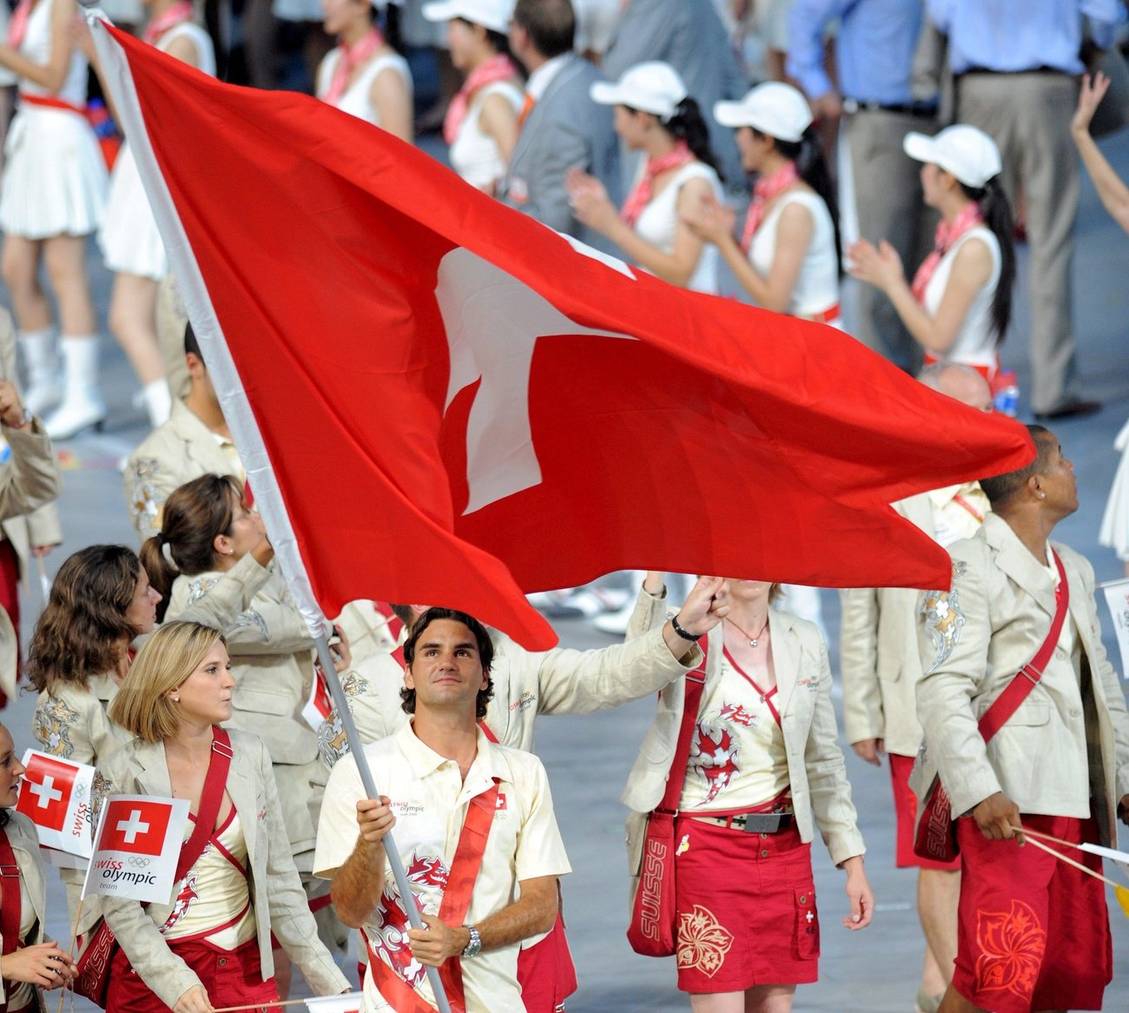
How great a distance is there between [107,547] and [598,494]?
1572mm

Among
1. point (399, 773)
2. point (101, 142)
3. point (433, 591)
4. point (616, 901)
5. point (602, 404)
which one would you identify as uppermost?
point (101, 142)

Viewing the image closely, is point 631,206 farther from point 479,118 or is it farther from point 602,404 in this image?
point 602,404

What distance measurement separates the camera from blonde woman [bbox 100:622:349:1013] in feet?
20.3

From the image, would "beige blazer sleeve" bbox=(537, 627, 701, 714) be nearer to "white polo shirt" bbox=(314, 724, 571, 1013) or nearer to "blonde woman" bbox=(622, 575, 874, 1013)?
"blonde woman" bbox=(622, 575, 874, 1013)

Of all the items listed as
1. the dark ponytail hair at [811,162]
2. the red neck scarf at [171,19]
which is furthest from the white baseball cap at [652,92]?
the red neck scarf at [171,19]

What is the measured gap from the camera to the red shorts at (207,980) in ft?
20.5

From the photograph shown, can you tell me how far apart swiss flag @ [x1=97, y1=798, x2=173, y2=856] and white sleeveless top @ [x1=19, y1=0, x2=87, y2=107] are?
7.28 meters

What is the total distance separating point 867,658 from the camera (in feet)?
26.3

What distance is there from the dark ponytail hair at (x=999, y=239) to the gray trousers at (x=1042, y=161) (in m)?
2.87

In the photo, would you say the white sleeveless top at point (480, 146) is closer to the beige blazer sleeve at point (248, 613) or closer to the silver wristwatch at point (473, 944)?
the beige blazer sleeve at point (248, 613)

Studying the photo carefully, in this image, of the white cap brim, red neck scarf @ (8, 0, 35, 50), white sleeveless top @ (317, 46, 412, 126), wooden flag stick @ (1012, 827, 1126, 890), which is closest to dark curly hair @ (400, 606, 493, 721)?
wooden flag stick @ (1012, 827, 1126, 890)

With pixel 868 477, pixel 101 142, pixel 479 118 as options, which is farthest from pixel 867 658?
pixel 101 142

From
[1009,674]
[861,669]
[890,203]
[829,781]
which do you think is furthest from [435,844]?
[890,203]

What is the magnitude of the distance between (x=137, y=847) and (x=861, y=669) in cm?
287
